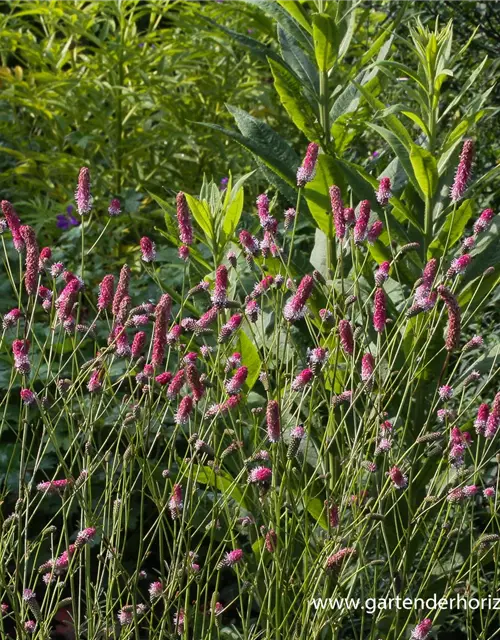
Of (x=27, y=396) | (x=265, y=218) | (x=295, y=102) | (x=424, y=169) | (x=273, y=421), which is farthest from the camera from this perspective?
(x=295, y=102)

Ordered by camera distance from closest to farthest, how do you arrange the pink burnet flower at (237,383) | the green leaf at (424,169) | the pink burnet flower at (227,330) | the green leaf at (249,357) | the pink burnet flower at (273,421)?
1. the pink burnet flower at (273,421)
2. the pink burnet flower at (237,383)
3. the pink burnet flower at (227,330)
4. the green leaf at (424,169)
5. the green leaf at (249,357)

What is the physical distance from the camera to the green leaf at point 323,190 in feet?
8.60

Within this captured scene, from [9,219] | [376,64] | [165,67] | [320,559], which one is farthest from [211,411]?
[165,67]

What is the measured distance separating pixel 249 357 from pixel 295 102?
0.75m

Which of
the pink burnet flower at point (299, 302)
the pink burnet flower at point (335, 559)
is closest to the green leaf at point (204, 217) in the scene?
the pink burnet flower at point (299, 302)

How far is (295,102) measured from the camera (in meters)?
2.78

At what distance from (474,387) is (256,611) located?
97cm

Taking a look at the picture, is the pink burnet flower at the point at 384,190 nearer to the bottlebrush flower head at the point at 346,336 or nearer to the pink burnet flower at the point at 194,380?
the bottlebrush flower head at the point at 346,336

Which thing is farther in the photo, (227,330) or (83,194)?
(83,194)

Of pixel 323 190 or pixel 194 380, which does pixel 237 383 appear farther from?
pixel 323 190

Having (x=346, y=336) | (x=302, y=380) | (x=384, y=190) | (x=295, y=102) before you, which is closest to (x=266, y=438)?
(x=302, y=380)

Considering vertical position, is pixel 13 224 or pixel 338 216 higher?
pixel 338 216

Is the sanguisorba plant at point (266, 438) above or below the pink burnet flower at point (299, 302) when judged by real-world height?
below

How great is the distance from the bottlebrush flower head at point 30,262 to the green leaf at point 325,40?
1.06 m
